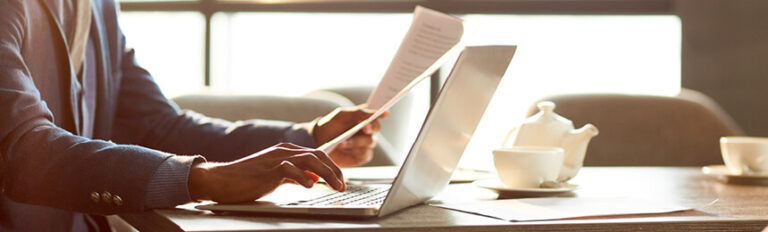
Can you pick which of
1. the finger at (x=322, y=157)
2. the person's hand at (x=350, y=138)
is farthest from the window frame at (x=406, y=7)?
the finger at (x=322, y=157)

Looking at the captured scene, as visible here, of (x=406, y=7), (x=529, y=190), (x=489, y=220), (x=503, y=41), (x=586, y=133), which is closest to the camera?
(x=489, y=220)

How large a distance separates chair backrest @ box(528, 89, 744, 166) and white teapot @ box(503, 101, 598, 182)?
1.07 meters

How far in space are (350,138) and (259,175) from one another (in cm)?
63

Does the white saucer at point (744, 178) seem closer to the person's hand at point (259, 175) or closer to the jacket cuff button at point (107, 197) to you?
the person's hand at point (259, 175)

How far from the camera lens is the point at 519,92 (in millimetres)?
3787

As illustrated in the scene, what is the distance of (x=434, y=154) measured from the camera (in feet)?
3.48

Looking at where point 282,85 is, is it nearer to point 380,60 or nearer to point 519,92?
point 380,60

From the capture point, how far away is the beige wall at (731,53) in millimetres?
3461

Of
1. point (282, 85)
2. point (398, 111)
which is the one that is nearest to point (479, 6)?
point (398, 111)

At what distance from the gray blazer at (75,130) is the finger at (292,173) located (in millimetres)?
157

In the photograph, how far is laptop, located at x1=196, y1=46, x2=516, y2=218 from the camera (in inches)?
38.1

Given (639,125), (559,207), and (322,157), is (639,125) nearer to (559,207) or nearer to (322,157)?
(559,207)

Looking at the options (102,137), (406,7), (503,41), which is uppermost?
(406,7)

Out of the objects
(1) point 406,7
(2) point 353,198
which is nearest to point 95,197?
(2) point 353,198
